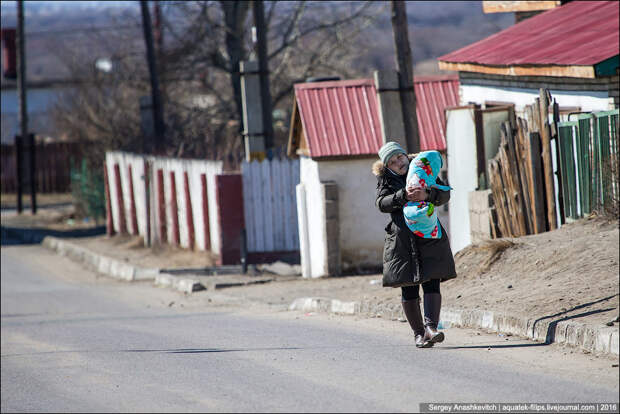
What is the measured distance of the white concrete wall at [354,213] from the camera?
16.2 m

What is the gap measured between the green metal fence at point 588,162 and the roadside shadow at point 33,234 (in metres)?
19.2

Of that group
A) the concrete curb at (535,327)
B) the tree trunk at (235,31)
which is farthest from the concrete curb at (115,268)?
the tree trunk at (235,31)

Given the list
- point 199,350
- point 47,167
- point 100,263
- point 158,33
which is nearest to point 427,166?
point 199,350

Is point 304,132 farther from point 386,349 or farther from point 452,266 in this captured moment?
point 452,266

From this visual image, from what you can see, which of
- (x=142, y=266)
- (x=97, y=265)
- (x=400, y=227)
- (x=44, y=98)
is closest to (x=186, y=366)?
(x=400, y=227)

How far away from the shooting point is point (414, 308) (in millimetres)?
6992

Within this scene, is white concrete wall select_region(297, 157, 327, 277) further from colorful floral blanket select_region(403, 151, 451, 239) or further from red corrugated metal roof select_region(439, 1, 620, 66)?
colorful floral blanket select_region(403, 151, 451, 239)

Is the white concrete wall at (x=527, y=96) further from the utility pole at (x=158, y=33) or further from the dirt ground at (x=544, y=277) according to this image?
the utility pole at (x=158, y=33)

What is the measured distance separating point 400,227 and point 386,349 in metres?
2.27

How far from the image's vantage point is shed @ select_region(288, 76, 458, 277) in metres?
16.0

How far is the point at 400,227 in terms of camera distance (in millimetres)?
6410

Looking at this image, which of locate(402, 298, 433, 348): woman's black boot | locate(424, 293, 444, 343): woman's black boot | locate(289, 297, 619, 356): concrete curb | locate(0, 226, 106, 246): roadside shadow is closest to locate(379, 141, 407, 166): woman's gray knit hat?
locate(424, 293, 444, 343): woman's black boot

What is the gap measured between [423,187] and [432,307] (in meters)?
1.27

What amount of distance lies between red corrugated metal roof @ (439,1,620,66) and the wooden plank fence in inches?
1077
